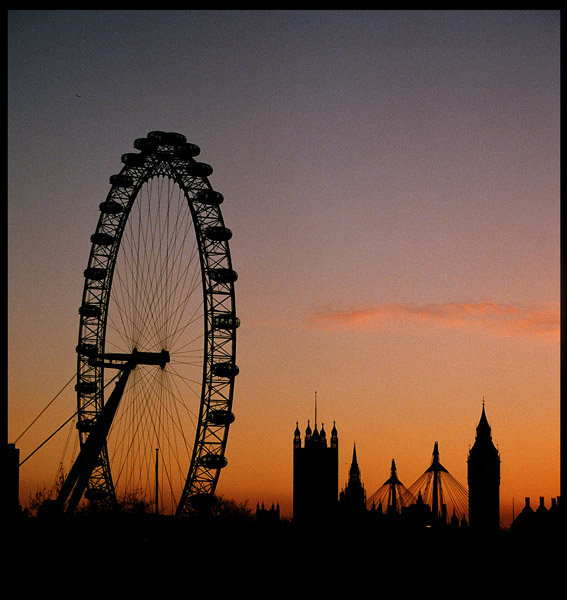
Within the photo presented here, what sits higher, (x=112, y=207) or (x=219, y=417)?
(x=112, y=207)

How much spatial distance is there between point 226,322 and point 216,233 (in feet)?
13.1

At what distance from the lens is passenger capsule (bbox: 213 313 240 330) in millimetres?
50438

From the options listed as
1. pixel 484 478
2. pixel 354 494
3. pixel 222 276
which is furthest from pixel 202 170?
pixel 354 494

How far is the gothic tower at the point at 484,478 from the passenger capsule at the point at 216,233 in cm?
11468

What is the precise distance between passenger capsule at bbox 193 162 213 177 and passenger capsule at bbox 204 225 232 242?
2370 millimetres

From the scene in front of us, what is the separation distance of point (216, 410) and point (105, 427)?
585 cm

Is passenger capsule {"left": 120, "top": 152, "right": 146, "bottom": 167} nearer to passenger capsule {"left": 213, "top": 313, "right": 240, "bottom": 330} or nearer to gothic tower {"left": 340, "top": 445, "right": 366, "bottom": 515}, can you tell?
passenger capsule {"left": 213, "top": 313, "right": 240, "bottom": 330}

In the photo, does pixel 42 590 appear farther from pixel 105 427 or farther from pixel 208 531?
pixel 208 531

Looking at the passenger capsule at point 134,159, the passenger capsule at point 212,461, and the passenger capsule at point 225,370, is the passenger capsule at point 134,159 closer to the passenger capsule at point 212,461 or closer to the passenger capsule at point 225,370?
the passenger capsule at point 225,370

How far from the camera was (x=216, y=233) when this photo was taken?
51188 mm

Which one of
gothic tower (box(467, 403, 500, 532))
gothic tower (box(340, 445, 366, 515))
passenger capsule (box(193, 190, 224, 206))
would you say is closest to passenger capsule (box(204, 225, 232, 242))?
passenger capsule (box(193, 190, 224, 206))

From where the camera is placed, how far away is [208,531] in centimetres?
5144

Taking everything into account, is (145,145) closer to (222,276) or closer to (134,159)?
(134,159)
